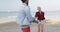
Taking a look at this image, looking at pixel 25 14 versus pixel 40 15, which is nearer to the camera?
pixel 25 14

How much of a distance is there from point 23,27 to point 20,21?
164 millimetres

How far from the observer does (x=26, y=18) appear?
429 cm

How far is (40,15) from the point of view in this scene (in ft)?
25.9

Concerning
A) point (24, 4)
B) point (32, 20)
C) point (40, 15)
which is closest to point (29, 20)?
point (32, 20)

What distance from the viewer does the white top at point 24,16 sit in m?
4.22

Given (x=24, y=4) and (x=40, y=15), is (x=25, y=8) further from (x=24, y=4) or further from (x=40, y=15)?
(x=40, y=15)

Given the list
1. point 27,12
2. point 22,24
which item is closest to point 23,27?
point 22,24

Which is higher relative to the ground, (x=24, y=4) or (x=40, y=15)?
(x=24, y=4)

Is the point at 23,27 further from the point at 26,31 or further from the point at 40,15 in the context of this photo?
the point at 40,15

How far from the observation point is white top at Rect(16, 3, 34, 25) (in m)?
4.22

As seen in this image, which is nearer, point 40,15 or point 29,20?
point 29,20

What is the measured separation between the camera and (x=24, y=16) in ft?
14.1

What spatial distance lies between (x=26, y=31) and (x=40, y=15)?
11.9ft

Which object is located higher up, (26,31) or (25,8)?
(25,8)
